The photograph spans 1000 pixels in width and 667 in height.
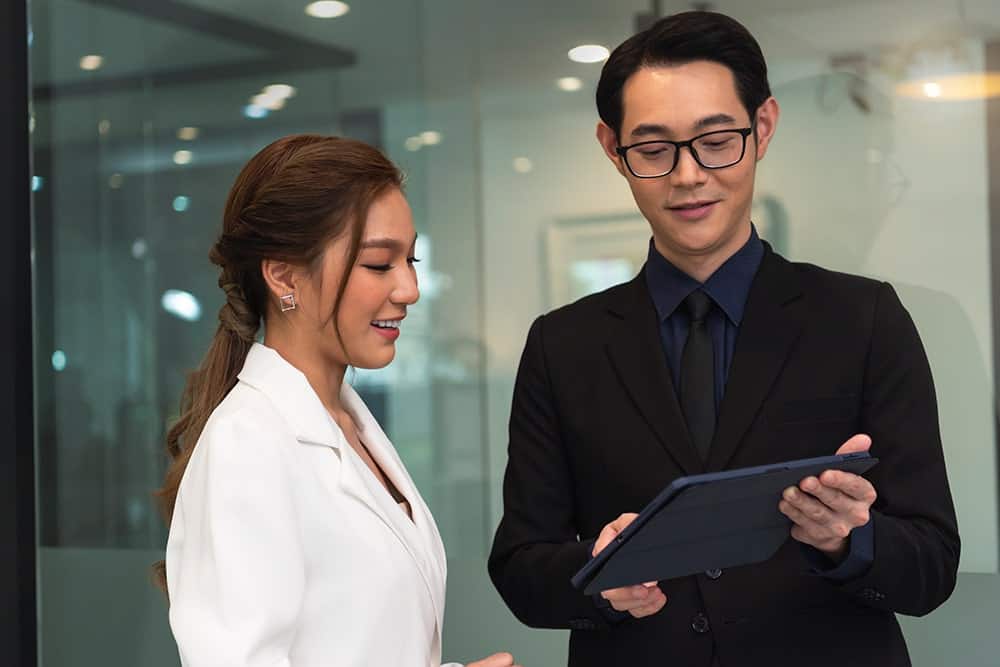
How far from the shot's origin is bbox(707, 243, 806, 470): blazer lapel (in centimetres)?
194

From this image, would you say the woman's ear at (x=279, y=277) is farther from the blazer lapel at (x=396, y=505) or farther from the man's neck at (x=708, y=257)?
the man's neck at (x=708, y=257)

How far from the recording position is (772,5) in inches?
117

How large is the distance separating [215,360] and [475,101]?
5.06 ft

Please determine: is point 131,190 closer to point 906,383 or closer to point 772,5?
point 772,5

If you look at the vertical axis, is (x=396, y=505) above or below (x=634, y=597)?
above

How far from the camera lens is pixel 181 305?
3.82 m

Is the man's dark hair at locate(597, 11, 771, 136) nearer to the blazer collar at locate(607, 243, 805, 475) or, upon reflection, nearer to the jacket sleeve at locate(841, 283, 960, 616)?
the blazer collar at locate(607, 243, 805, 475)

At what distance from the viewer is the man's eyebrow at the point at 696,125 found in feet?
6.52

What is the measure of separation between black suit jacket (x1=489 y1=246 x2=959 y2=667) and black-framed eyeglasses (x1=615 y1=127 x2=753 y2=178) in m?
0.21

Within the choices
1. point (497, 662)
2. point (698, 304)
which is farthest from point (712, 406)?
point (497, 662)

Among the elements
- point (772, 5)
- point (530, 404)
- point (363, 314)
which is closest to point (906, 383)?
point (530, 404)

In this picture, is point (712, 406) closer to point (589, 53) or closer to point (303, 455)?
point (303, 455)

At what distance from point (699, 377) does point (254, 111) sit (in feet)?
6.88

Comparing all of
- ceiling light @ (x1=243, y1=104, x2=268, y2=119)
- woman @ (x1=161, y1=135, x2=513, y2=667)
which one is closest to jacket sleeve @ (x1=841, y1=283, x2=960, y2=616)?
woman @ (x1=161, y1=135, x2=513, y2=667)
